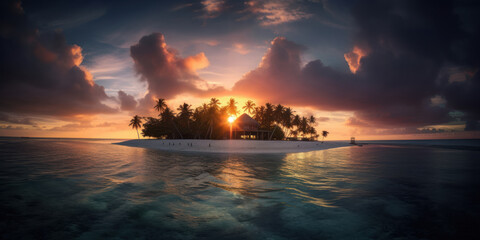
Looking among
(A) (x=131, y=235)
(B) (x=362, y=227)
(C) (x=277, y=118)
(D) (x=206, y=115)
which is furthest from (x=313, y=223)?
(C) (x=277, y=118)

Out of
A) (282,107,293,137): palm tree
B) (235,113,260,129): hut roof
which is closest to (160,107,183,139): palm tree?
(235,113,260,129): hut roof

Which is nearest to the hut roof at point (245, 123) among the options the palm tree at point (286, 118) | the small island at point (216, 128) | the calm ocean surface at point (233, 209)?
the small island at point (216, 128)

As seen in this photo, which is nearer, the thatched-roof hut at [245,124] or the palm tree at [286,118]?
the thatched-roof hut at [245,124]

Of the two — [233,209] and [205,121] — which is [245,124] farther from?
[233,209]

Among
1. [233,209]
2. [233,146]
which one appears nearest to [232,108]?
[233,146]

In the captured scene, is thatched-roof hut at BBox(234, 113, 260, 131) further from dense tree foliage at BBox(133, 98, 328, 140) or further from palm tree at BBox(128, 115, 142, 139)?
palm tree at BBox(128, 115, 142, 139)

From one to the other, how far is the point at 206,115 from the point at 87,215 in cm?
5279

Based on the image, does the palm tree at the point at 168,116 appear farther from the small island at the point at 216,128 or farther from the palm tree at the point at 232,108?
the palm tree at the point at 232,108

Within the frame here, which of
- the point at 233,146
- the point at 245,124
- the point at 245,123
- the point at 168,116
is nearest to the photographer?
the point at 233,146

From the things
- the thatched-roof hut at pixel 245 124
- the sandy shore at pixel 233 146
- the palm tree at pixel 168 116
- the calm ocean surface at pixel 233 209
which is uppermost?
the palm tree at pixel 168 116

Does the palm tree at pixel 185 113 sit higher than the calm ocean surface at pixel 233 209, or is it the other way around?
the palm tree at pixel 185 113

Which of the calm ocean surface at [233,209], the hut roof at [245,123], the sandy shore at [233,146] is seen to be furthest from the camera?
the hut roof at [245,123]

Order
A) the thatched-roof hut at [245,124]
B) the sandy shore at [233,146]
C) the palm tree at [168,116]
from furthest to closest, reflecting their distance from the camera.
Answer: the palm tree at [168,116] → the thatched-roof hut at [245,124] → the sandy shore at [233,146]

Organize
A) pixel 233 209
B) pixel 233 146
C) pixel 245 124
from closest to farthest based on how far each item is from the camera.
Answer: pixel 233 209 < pixel 233 146 < pixel 245 124
